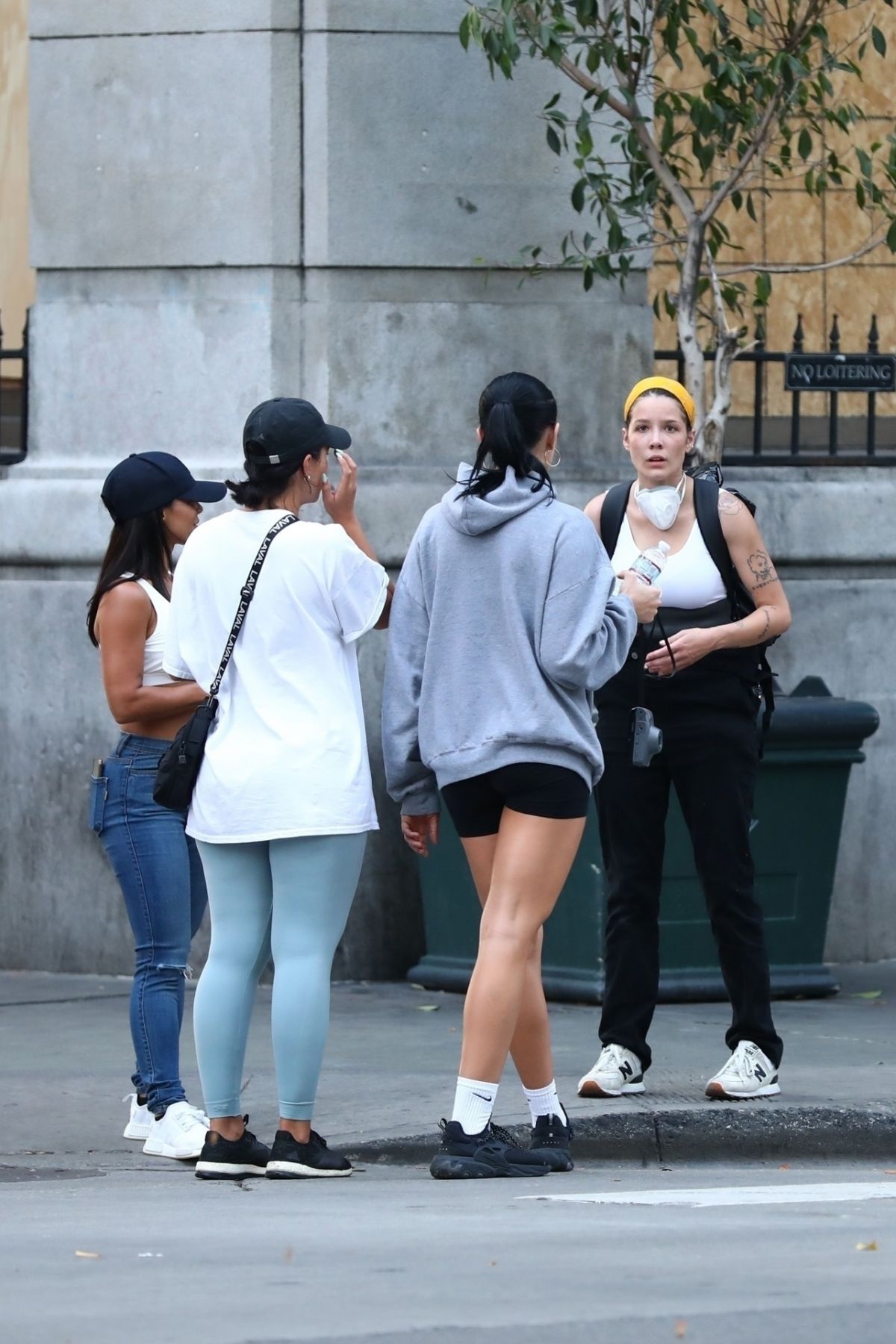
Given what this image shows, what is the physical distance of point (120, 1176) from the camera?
592 cm

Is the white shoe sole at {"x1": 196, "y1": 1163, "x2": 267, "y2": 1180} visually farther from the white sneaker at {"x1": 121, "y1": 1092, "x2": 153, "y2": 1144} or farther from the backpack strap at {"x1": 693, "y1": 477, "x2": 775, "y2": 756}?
the backpack strap at {"x1": 693, "y1": 477, "x2": 775, "y2": 756}

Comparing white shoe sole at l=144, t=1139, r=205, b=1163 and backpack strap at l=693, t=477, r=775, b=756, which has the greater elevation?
backpack strap at l=693, t=477, r=775, b=756

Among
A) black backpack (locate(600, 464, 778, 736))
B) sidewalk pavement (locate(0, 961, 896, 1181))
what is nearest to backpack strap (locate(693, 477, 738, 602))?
black backpack (locate(600, 464, 778, 736))

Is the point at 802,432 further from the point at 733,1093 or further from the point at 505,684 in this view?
the point at 505,684

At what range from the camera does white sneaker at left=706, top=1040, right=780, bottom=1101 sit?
6426 mm

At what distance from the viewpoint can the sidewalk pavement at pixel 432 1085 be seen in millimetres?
6254

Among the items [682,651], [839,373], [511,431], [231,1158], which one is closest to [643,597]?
[682,651]

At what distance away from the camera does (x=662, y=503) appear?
6309mm

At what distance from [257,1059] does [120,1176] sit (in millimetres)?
1346

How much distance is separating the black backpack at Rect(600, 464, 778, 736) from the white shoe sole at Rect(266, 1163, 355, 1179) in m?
1.80

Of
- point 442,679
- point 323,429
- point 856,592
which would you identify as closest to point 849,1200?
point 442,679

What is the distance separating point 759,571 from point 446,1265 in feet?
8.55

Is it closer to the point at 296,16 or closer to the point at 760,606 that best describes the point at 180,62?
the point at 296,16

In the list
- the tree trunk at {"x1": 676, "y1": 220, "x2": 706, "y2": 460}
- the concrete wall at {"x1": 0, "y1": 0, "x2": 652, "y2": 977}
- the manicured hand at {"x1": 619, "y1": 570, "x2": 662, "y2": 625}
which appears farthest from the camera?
the concrete wall at {"x1": 0, "y1": 0, "x2": 652, "y2": 977}
